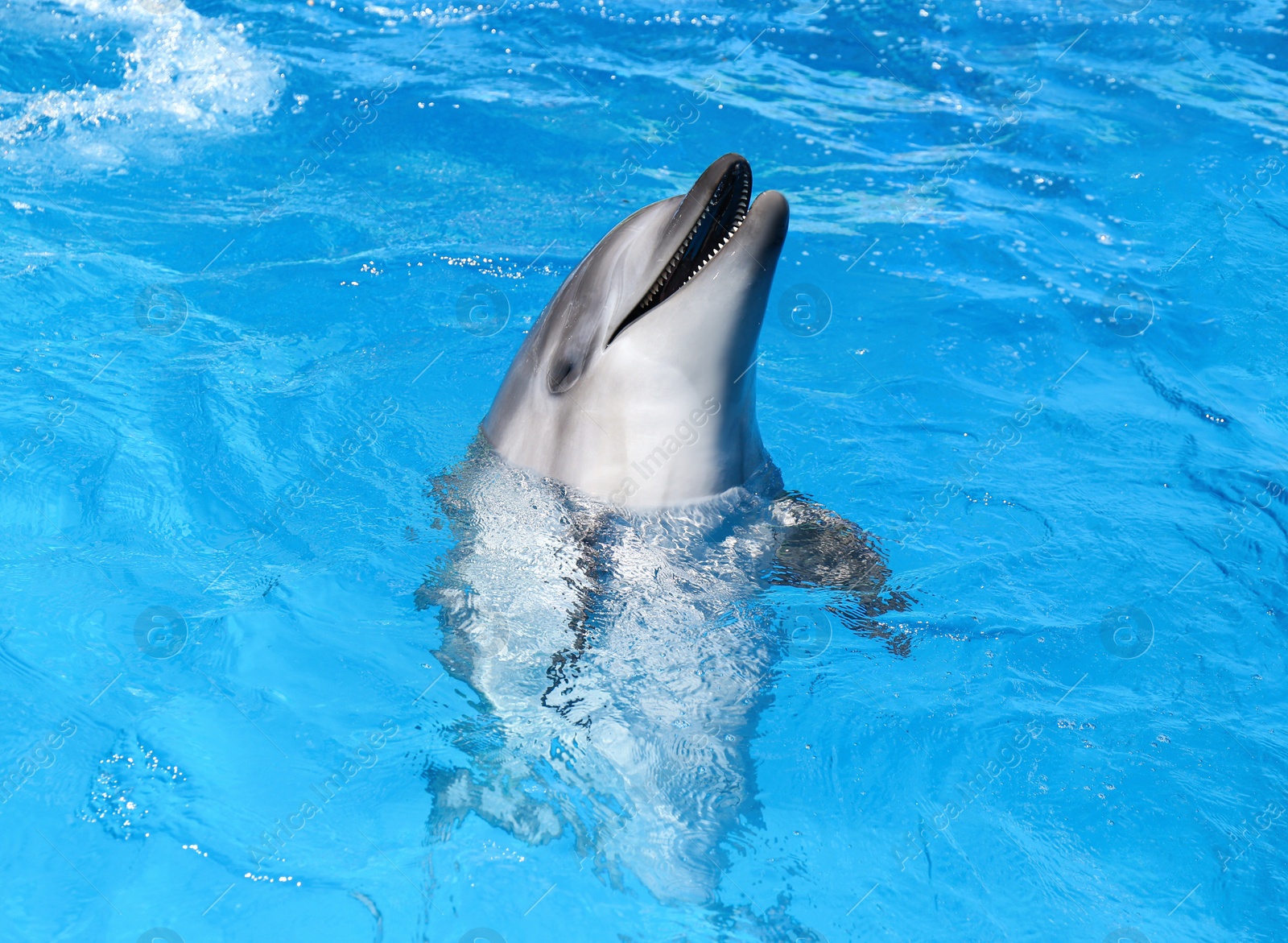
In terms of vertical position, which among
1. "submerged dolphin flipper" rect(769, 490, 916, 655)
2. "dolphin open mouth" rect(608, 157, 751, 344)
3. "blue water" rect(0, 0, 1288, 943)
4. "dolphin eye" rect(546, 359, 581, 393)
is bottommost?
"blue water" rect(0, 0, 1288, 943)

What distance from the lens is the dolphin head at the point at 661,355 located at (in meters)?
4.26

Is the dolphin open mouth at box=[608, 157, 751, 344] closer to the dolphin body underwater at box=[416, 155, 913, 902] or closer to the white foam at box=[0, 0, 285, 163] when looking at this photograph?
the dolphin body underwater at box=[416, 155, 913, 902]

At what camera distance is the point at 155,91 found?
10711mm

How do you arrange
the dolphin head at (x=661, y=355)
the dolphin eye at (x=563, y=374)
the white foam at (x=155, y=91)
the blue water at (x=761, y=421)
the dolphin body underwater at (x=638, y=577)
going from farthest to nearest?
the white foam at (x=155, y=91)
the dolphin eye at (x=563, y=374)
the blue water at (x=761, y=421)
the dolphin body underwater at (x=638, y=577)
the dolphin head at (x=661, y=355)

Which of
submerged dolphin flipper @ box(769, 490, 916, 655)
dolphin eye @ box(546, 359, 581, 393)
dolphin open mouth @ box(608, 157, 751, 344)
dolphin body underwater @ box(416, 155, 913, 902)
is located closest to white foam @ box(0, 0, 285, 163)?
dolphin eye @ box(546, 359, 581, 393)

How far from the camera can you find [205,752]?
15.9ft

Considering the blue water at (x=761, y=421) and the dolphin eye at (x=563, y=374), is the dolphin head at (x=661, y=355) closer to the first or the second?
the dolphin eye at (x=563, y=374)

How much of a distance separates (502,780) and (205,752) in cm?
137

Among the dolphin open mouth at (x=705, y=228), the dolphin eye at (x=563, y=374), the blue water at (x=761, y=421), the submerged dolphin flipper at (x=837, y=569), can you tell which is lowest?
the blue water at (x=761, y=421)

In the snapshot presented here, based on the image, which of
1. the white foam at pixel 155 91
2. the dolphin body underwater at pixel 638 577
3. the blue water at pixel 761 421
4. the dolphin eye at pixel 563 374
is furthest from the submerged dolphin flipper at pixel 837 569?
the white foam at pixel 155 91

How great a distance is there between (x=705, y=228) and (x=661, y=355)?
0.55m

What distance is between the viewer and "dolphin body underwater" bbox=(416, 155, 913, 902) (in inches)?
175

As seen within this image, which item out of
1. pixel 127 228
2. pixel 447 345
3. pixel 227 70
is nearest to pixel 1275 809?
pixel 447 345

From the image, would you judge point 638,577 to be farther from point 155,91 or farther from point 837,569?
point 155,91
